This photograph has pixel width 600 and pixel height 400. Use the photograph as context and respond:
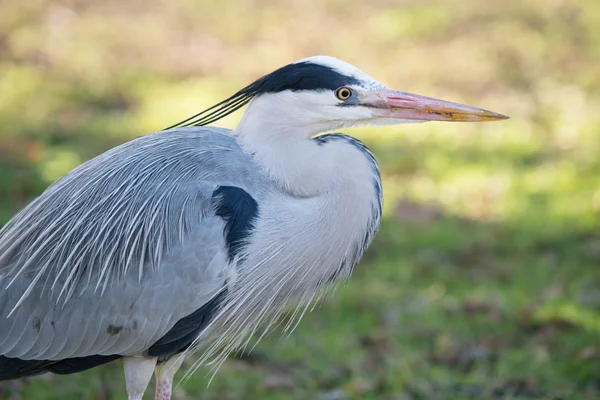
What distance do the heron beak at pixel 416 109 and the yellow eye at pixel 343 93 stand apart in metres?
0.07

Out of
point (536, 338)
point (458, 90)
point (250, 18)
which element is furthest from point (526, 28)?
point (536, 338)

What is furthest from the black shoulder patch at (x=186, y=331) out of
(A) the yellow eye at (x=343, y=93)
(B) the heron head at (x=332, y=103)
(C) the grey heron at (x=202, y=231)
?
(A) the yellow eye at (x=343, y=93)

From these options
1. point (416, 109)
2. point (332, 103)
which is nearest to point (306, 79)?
point (332, 103)

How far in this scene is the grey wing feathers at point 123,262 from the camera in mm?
3373

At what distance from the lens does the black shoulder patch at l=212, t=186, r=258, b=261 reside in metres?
3.37

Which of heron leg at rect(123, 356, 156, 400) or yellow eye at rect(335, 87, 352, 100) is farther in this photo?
heron leg at rect(123, 356, 156, 400)

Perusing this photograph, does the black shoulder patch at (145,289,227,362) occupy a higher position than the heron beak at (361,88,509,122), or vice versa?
the heron beak at (361,88,509,122)

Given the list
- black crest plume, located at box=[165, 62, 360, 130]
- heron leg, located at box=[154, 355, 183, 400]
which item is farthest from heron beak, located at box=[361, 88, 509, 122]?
heron leg, located at box=[154, 355, 183, 400]

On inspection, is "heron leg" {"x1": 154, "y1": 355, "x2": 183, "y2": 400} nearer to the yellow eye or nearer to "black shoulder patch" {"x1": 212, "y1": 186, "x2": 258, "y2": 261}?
"black shoulder patch" {"x1": 212, "y1": 186, "x2": 258, "y2": 261}

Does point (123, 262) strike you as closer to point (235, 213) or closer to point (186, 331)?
point (186, 331)

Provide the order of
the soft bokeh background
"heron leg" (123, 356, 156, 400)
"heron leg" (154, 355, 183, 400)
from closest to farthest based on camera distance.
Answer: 1. "heron leg" (123, 356, 156, 400)
2. "heron leg" (154, 355, 183, 400)
3. the soft bokeh background

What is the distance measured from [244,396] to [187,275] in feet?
3.85

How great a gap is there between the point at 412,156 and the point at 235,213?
4.68 meters

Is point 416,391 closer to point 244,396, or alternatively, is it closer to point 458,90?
point 244,396
